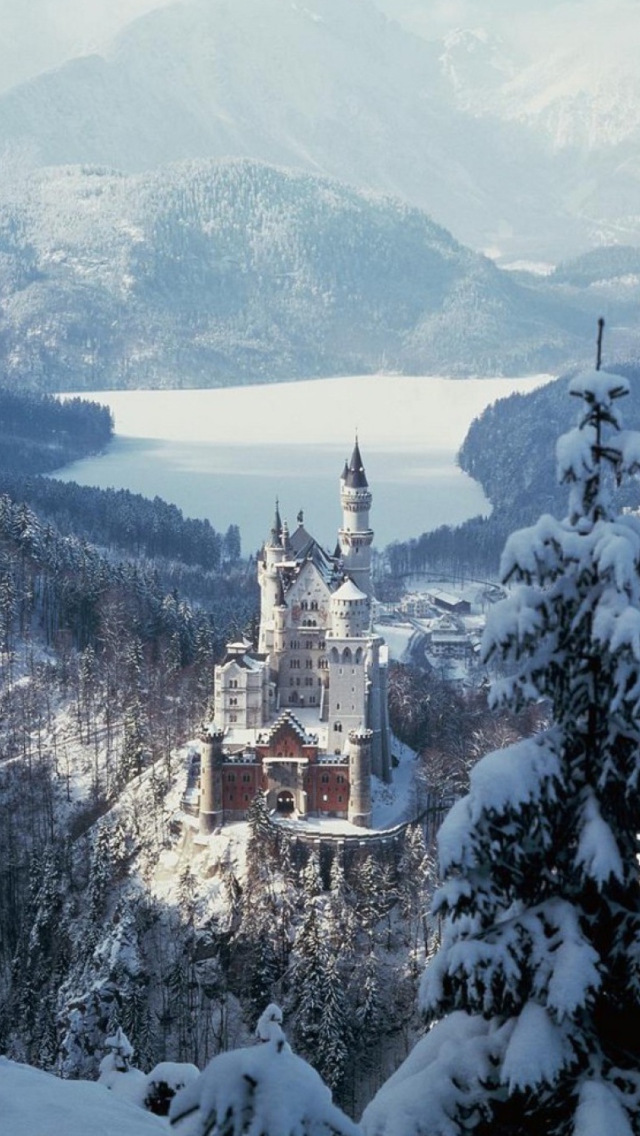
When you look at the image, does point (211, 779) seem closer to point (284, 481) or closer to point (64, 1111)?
point (64, 1111)

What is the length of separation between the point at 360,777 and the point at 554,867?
4071cm

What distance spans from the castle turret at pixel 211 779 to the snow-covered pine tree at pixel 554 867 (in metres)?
41.2

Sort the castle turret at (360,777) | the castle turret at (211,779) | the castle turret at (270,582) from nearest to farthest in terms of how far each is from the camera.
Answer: the castle turret at (360,777) < the castle turret at (211,779) < the castle turret at (270,582)

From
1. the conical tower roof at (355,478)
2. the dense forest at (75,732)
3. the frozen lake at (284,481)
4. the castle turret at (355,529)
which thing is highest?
the conical tower roof at (355,478)

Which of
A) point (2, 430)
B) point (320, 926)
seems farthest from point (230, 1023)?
point (2, 430)

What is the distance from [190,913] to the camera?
154 ft

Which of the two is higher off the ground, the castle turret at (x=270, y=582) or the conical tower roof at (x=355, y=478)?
the conical tower roof at (x=355, y=478)

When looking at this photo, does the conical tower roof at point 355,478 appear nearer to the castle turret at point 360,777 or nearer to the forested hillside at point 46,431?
the castle turret at point 360,777

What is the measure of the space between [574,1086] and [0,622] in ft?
209

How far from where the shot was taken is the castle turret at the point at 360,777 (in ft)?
162

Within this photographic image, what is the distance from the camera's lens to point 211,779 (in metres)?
50.2

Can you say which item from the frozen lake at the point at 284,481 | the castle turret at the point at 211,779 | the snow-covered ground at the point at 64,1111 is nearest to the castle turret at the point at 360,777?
the castle turret at the point at 211,779

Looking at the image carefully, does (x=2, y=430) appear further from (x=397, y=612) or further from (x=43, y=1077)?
(x=43, y=1077)

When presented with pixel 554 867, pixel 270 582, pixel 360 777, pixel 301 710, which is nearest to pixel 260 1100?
pixel 554 867
